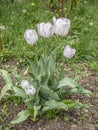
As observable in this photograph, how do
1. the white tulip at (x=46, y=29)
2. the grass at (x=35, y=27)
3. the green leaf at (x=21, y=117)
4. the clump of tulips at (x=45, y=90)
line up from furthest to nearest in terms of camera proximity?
the grass at (x=35, y=27) < the green leaf at (x=21, y=117) < the clump of tulips at (x=45, y=90) < the white tulip at (x=46, y=29)

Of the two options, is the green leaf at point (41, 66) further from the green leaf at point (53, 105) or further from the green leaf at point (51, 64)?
the green leaf at point (53, 105)

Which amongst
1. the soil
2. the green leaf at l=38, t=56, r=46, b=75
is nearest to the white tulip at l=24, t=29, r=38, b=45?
the green leaf at l=38, t=56, r=46, b=75

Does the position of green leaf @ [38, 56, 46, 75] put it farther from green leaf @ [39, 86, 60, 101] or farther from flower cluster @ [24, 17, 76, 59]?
flower cluster @ [24, 17, 76, 59]

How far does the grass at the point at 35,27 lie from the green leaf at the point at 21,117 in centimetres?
91

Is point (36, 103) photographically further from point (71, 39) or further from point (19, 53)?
point (71, 39)

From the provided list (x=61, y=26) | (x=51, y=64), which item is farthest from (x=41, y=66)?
(x=61, y=26)

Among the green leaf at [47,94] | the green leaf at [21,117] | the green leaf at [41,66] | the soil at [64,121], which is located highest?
the green leaf at [41,66]

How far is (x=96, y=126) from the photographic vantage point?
3.30 metres

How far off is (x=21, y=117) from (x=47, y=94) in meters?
0.31

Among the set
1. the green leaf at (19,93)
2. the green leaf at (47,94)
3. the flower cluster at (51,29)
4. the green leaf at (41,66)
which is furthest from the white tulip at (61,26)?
the green leaf at (19,93)

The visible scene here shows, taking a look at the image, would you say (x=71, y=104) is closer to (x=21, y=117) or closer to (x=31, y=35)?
(x=21, y=117)

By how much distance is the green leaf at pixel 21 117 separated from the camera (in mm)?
3144

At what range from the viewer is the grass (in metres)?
4.75

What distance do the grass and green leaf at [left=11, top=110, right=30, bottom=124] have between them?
0.91m
